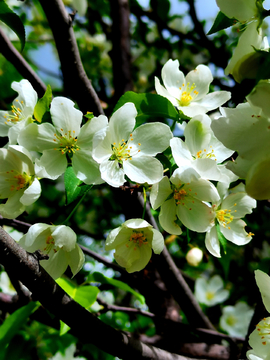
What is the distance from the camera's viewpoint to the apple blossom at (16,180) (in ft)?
2.85

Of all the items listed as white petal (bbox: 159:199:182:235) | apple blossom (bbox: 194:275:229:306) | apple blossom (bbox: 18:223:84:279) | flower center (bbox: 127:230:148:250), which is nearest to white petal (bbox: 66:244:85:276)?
apple blossom (bbox: 18:223:84:279)

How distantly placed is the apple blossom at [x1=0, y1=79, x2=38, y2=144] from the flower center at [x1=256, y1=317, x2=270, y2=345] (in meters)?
0.92

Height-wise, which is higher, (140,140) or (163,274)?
(140,140)

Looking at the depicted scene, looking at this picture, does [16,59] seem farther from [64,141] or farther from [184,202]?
[184,202]

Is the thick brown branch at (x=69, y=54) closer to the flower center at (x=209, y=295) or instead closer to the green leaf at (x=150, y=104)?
the green leaf at (x=150, y=104)

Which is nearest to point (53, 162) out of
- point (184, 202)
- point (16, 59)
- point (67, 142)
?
point (67, 142)

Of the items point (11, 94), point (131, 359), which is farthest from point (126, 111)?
point (11, 94)

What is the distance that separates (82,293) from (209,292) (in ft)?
4.68

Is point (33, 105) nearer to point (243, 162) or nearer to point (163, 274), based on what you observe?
point (243, 162)

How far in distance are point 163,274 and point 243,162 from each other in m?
0.97

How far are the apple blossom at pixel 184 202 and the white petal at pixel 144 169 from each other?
2 centimetres

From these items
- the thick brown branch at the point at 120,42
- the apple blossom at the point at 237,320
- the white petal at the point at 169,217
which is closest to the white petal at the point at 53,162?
the white petal at the point at 169,217

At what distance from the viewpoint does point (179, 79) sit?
115 cm

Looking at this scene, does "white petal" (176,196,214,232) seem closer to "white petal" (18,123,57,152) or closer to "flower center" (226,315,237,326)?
"white petal" (18,123,57,152)
